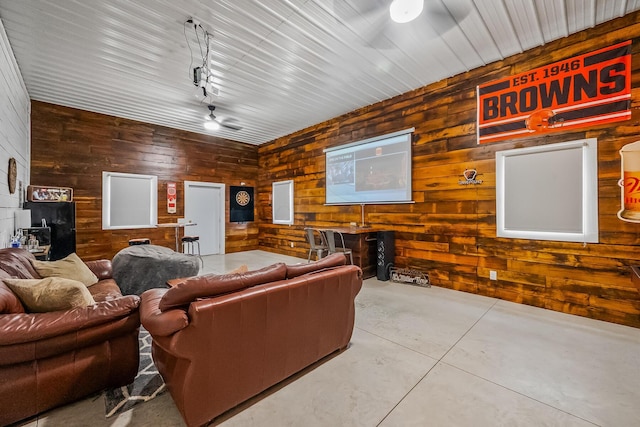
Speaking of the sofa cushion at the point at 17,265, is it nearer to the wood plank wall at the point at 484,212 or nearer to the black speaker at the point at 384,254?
the black speaker at the point at 384,254

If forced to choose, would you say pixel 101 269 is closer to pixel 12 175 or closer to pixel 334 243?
pixel 12 175

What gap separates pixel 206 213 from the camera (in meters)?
7.21

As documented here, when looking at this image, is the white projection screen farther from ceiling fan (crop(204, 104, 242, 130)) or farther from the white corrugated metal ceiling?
ceiling fan (crop(204, 104, 242, 130))

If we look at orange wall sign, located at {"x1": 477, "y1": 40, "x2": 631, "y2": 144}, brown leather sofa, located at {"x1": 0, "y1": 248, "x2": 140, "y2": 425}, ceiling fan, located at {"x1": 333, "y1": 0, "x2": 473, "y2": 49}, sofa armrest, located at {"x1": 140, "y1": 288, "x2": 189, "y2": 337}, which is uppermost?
ceiling fan, located at {"x1": 333, "y1": 0, "x2": 473, "y2": 49}

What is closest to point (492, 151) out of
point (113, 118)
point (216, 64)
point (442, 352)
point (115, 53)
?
point (442, 352)

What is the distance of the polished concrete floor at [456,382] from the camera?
1585 millimetres

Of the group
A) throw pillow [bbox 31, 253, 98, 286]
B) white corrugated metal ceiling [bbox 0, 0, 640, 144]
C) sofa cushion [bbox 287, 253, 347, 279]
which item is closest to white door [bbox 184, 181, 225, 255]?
white corrugated metal ceiling [bbox 0, 0, 640, 144]

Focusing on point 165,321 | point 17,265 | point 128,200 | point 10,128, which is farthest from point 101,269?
point 128,200

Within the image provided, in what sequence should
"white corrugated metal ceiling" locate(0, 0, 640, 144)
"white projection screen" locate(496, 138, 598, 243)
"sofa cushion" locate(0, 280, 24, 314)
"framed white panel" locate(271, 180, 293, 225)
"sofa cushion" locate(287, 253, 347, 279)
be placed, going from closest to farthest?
1. "sofa cushion" locate(0, 280, 24, 314)
2. "sofa cushion" locate(287, 253, 347, 279)
3. "white corrugated metal ceiling" locate(0, 0, 640, 144)
4. "white projection screen" locate(496, 138, 598, 243)
5. "framed white panel" locate(271, 180, 293, 225)

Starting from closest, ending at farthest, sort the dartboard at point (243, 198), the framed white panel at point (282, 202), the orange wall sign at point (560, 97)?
the orange wall sign at point (560, 97) → the framed white panel at point (282, 202) → the dartboard at point (243, 198)

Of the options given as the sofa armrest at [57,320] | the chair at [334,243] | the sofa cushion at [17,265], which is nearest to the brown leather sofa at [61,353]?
the sofa armrest at [57,320]

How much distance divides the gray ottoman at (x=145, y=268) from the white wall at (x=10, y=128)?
1.19m

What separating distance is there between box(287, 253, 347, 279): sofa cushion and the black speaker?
7.92 ft

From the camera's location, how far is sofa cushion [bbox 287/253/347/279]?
1.98m
